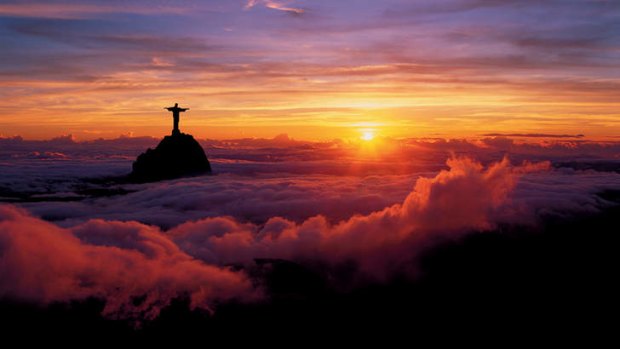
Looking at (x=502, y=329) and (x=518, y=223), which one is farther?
(x=518, y=223)

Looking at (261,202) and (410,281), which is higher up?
(261,202)

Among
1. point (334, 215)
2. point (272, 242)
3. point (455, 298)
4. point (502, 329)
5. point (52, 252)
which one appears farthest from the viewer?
point (334, 215)

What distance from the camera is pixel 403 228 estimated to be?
490 ft

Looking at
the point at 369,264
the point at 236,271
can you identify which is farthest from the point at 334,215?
the point at 236,271

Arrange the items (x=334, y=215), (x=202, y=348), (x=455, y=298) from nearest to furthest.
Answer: (x=202, y=348), (x=455, y=298), (x=334, y=215)

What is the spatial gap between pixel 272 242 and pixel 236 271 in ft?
69.9

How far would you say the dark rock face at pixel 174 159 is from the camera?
6102 inches

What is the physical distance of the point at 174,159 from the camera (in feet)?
523

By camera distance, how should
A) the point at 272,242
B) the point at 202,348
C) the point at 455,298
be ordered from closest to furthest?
the point at 202,348 → the point at 455,298 → the point at 272,242

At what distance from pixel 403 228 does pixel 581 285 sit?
5257cm

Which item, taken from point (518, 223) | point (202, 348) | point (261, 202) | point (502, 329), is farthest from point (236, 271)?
point (518, 223)

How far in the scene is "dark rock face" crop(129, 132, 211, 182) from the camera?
155000mm

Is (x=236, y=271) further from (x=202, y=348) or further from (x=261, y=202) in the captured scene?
(x=261, y=202)

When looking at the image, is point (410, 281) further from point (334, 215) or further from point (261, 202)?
point (261, 202)
